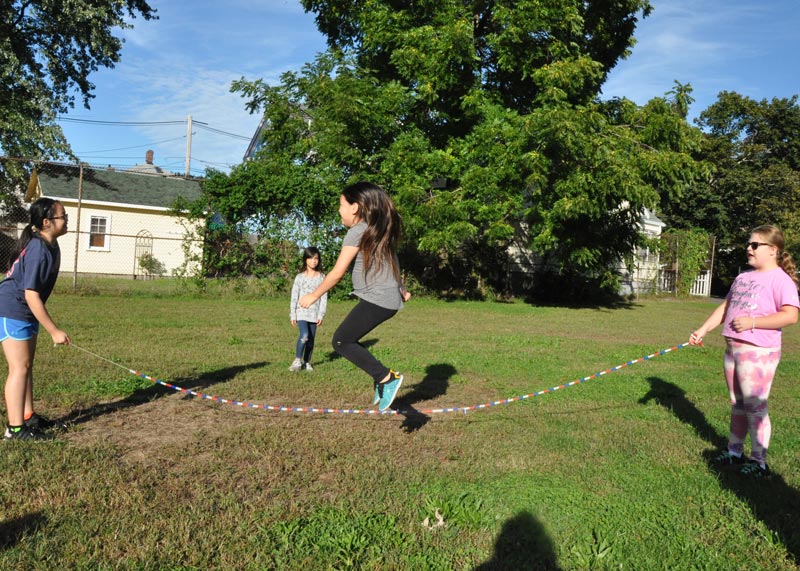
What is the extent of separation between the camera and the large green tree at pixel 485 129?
18.2m

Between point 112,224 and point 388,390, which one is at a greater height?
point 112,224

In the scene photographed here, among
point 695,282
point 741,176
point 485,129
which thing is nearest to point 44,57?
point 485,129

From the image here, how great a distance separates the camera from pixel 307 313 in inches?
325

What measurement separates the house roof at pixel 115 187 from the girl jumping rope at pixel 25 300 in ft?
79.5

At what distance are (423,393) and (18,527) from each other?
4498 millimetres

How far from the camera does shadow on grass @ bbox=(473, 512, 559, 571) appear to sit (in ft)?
10.2

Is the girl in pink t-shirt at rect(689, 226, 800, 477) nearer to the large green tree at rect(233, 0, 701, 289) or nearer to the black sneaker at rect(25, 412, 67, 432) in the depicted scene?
the black sneaker at rect(25, 412, 67, 432)

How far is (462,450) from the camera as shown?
4969 millimetres

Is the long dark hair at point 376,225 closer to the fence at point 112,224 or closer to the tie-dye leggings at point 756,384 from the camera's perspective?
the tie-dye leggings at point 756,384

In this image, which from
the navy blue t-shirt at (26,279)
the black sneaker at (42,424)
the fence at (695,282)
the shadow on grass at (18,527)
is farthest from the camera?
the fence at (695,282)

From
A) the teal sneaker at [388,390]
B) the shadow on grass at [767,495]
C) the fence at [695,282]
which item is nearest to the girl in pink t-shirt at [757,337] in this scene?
the shadow on grass at [767,495]

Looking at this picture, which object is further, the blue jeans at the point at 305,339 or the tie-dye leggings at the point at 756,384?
the blue jeans at the point at 305,339

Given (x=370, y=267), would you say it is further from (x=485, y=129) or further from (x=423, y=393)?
(x=485, y=129)

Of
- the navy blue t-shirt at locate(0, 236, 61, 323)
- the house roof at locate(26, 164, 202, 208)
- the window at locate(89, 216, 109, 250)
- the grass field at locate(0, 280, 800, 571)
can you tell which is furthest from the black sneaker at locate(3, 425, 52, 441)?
the window at locate(89, 216, 109, 250)
